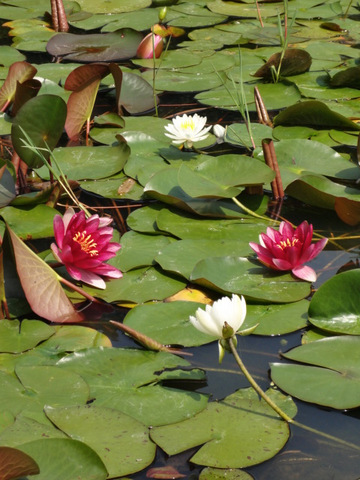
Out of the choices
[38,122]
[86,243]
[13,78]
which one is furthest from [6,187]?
[13,78]

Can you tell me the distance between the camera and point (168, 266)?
224cm

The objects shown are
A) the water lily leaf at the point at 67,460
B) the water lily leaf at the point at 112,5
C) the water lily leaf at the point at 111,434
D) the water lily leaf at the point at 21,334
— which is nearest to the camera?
the water lily leaf at the point at 67,460

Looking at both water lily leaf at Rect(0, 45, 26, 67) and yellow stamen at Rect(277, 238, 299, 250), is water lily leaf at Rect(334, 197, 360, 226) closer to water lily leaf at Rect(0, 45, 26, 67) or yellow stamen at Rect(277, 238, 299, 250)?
yellow stamen at Rect(277, 238, 299, 250)

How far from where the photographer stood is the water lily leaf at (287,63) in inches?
153

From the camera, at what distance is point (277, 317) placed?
2029mm

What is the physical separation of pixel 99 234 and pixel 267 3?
4.03 m

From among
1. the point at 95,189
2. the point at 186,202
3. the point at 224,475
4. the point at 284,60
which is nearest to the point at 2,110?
the point at 95,189

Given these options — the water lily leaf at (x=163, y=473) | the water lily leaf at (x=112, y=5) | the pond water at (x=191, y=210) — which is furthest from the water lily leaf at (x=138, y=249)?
the water lily leaf at (x=112, y=5)

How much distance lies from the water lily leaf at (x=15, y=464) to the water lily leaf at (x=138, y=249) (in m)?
1.02

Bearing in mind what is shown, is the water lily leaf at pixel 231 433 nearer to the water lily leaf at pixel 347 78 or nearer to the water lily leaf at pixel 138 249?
the water lily leaf at pixel 138 249

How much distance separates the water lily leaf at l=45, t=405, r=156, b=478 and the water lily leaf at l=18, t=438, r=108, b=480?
0.25 ft

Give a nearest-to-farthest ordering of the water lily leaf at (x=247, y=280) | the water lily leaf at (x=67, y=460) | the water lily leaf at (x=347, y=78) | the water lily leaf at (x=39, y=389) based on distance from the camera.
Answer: the water lily leaf at (x=67, y=460), the water lily leaf at (x=39, y=389), the water lily leaf at (x=247, y=280), the water lily leaf at (x=347, y=78)

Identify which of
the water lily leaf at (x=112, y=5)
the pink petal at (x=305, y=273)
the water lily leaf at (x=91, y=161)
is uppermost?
the pink petal at (x=305, y=273)

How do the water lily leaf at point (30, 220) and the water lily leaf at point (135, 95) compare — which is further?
the water lily leaf at point (135, 95)
